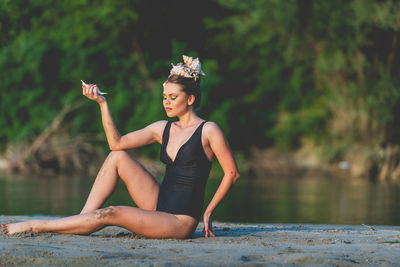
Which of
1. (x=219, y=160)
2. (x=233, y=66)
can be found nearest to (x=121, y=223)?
(x=219, y=160)

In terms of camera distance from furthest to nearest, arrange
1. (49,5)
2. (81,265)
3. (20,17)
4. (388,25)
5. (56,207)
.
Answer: (49,5) < (388,25) < (56,207) < (20,17) < (81,265)

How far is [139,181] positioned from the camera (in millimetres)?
5742

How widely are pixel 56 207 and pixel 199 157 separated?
7.44m

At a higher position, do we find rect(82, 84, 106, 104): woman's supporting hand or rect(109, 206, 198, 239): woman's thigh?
rect(82, 84, 106, 104): woman's supporting hand

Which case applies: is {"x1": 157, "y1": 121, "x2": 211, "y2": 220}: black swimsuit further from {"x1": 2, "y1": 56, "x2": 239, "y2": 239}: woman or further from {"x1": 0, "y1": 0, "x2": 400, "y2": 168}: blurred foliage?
{"x1": 0, "y1": 0, "x2": 400, "y2": 168}: blurred foliage

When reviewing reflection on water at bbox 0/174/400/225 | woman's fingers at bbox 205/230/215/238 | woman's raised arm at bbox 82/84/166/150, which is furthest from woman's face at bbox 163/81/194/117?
reflection on water at bbox 0/174/400/225

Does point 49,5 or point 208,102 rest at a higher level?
point 49,5

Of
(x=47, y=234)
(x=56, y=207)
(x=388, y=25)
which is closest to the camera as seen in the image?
(x=47, y=234)

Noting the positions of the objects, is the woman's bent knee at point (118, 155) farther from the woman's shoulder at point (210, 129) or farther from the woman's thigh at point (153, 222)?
the woman's shoulder at point (210, 129)

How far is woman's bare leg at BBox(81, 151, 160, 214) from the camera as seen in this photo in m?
5.66

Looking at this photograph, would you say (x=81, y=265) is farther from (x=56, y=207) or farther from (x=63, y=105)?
(x=63, y=105)

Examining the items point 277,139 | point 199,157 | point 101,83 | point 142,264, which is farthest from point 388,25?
point 142,264

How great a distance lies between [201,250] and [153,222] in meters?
0.68

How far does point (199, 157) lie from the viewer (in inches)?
216
